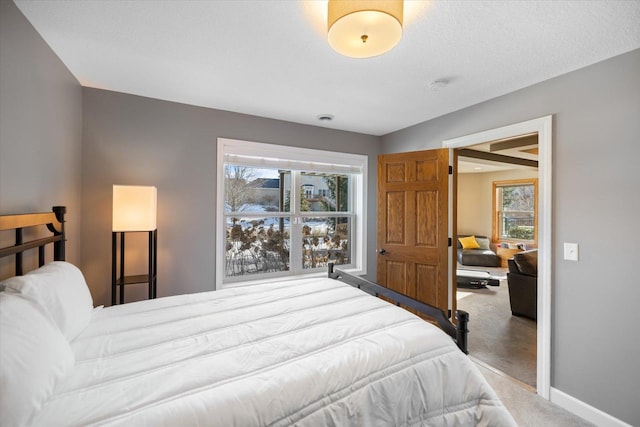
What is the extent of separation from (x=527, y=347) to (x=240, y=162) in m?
3.64

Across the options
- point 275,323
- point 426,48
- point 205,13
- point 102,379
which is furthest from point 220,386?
point 426,48

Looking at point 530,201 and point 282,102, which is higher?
point 282,102

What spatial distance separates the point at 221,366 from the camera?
1139 mm

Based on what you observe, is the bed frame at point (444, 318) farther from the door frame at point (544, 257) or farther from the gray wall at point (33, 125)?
the gray wall at point (33, 125)

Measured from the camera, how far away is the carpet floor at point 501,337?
8.52 ft

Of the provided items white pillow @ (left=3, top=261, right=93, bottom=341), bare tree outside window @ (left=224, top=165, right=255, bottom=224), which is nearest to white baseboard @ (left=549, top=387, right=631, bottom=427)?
white pillow @ (left=3, top=261, right=93, bottom=341)

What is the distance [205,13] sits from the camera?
1.50 meters

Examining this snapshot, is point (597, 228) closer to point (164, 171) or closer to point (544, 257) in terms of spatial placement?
point (544, 257)

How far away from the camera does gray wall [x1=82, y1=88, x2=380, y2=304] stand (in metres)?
2.46

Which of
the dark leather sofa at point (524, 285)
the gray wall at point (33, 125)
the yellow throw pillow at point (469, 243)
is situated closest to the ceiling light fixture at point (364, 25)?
the gray wall at point (33, 125)

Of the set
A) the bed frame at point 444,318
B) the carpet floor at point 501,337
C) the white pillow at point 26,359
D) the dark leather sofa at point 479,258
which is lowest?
the carpet floor at point 501,337

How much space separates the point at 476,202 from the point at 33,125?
8.72 meters

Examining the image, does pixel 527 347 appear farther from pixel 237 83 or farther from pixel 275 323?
pixel 237 83

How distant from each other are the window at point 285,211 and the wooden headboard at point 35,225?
1285 mm
